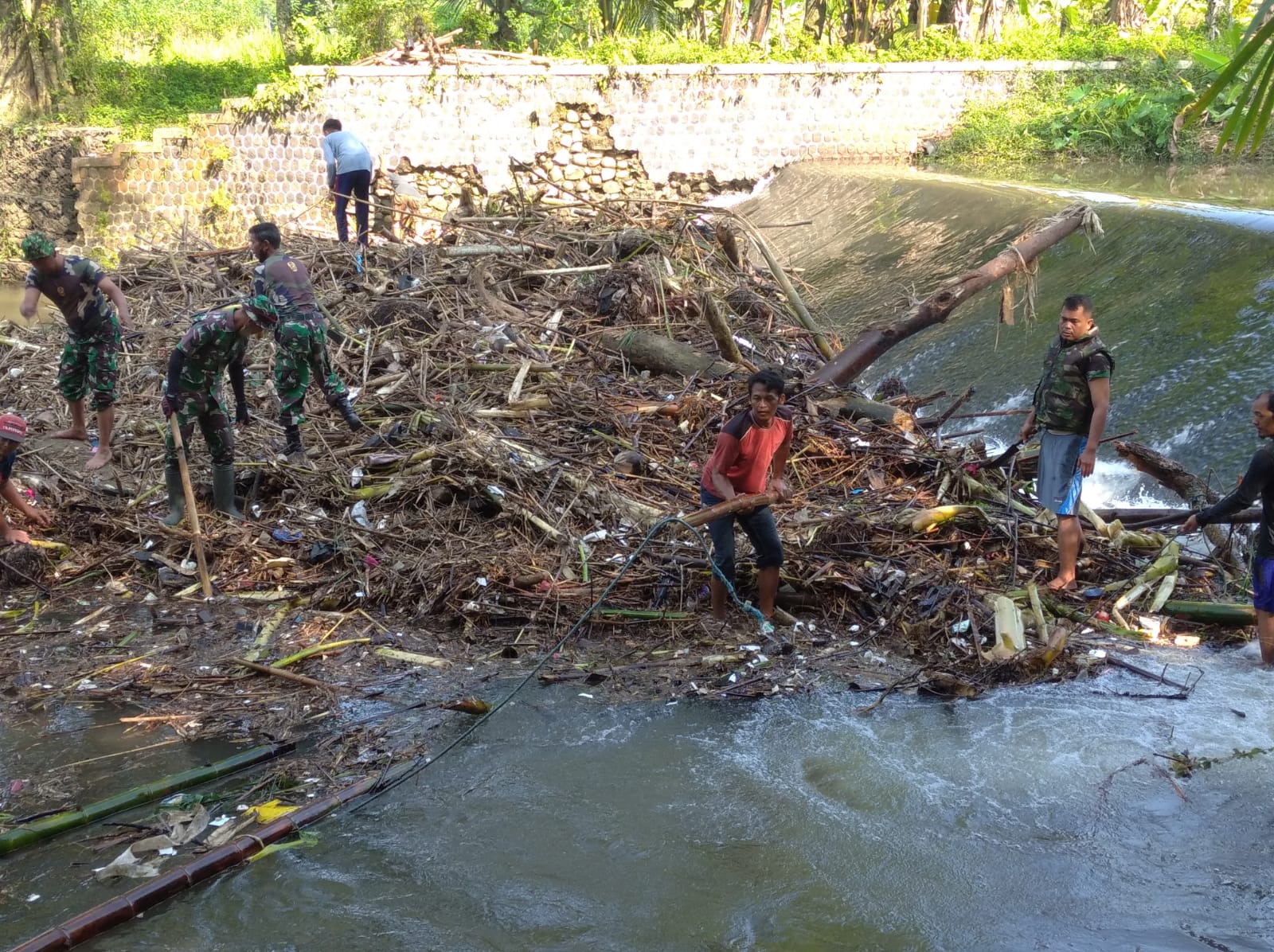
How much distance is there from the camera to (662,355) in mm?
9633

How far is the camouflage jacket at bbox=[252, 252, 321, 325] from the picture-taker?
758cm

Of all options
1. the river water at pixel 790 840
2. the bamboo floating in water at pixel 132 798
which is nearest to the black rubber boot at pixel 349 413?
the river water at pixel 790 840

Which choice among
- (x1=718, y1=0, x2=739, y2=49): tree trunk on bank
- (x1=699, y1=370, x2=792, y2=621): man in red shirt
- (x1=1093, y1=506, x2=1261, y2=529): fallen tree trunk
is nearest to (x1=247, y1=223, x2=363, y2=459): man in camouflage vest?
(x1=699, y1=370, x2=792, y2=621): man in red shirt

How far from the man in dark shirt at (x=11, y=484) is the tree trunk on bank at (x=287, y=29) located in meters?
17.4

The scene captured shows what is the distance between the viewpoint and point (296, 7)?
84.6 feet

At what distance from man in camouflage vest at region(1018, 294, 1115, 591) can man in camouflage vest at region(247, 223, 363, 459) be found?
15.6 ft

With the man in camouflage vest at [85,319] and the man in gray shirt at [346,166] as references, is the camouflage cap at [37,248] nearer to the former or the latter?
the man in camouflage vest at [85,319]

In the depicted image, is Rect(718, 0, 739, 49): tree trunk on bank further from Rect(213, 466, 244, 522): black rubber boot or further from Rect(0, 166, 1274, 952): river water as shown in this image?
Rect(0, 166, 1274, 952): river water

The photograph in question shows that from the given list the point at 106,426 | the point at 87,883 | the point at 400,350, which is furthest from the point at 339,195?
the point at 87,883

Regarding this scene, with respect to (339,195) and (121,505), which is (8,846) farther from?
(339,195)

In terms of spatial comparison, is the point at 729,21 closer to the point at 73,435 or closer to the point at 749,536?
the point at 73,435

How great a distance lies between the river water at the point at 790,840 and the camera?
3.62m

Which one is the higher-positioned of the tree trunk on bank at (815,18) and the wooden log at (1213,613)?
the tree trunk on bank at (815,18)

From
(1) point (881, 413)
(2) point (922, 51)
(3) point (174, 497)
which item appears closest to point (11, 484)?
(3) point (174, 497)
